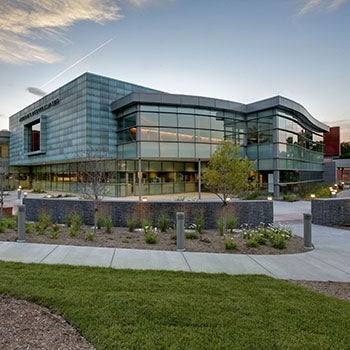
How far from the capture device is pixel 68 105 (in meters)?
33.1

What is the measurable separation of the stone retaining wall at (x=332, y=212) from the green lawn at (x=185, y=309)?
9455 millimetres

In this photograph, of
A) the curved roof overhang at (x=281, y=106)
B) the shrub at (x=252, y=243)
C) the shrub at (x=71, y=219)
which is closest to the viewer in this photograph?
the shrub at (x=252, y=243)

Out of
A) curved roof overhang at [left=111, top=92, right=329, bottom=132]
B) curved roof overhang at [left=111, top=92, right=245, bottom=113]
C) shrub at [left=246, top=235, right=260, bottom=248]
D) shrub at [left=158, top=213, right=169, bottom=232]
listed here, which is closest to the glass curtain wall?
curved roof overhang at [left=111, top=92, right=329, bottom=132]

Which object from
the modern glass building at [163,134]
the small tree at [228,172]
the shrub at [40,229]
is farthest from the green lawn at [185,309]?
the modern glass building at [163,134]

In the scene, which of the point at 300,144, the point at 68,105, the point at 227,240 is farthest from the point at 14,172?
the point at 227,240

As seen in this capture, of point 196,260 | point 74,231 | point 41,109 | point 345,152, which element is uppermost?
point 41,109

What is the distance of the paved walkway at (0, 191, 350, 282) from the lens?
6.52 metres

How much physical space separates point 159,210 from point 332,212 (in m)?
8.59

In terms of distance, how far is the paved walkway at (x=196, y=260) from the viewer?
652 centimetres

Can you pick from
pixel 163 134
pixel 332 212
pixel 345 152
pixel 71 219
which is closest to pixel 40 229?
pixel 71 219

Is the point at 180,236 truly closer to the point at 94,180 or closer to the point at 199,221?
the point at 199,221

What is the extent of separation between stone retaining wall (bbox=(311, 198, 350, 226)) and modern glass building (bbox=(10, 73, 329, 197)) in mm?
14668

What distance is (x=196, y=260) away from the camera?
7242mm

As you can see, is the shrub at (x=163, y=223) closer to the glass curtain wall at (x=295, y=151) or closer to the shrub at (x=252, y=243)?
the shrub at (x=252, y=243)
